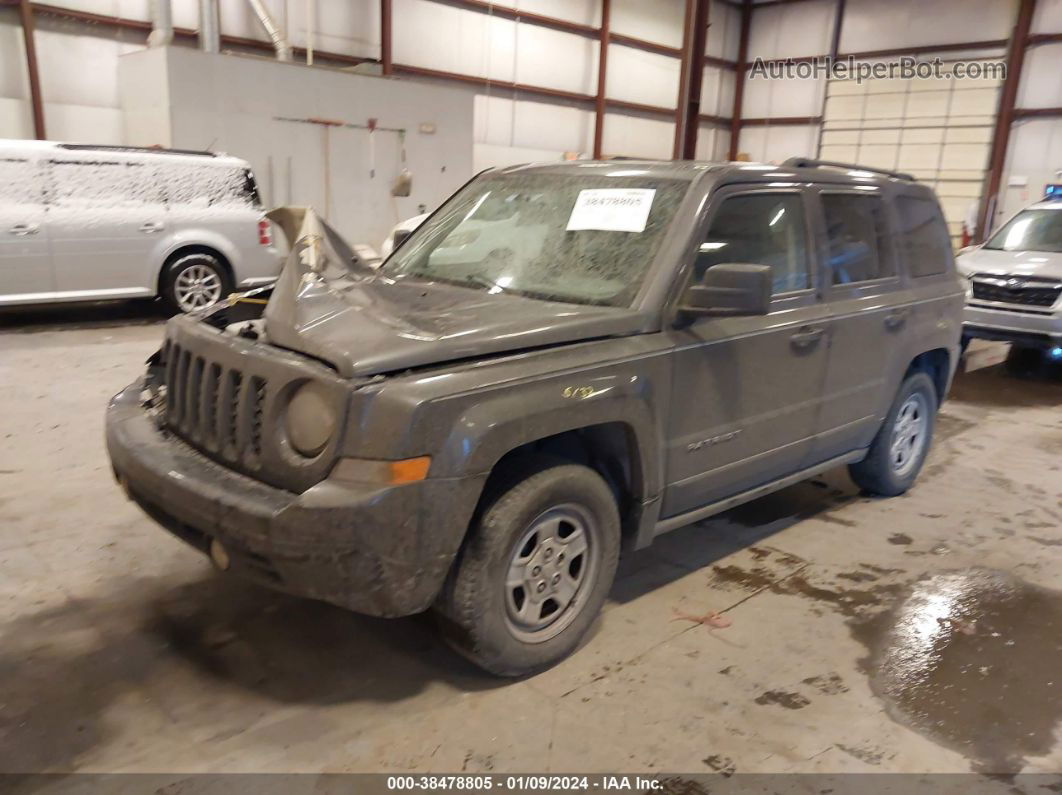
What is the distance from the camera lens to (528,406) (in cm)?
260

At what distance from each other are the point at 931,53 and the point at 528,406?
68.2ft

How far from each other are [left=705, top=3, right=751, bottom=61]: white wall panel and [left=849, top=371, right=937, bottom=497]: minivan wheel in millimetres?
19378

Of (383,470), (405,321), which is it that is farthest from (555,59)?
(383,470)

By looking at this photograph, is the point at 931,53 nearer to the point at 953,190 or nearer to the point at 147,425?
the point at 953,190

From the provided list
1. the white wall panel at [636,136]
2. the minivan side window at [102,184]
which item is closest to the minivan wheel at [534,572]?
the minivan side window at [102,184]

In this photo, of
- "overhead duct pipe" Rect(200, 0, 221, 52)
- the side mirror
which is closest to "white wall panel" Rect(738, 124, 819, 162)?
"overhead duct pipe" Rect(200, 0, 221, 52)

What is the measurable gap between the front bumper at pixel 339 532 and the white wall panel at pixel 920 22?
20.7 meters

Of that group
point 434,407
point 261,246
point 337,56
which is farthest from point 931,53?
point 434,407

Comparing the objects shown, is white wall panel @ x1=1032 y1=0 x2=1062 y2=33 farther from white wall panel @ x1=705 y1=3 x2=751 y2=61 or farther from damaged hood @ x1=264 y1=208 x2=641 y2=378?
damaged hood @ x1=264 y1=208 x2=641 y2=378

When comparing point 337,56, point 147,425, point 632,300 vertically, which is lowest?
point 147,425

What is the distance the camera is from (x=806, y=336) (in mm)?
3725

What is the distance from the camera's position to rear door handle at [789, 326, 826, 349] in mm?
3668

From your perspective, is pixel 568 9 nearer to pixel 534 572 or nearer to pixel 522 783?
pixel 534 572

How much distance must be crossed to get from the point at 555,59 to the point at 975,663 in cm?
1751
